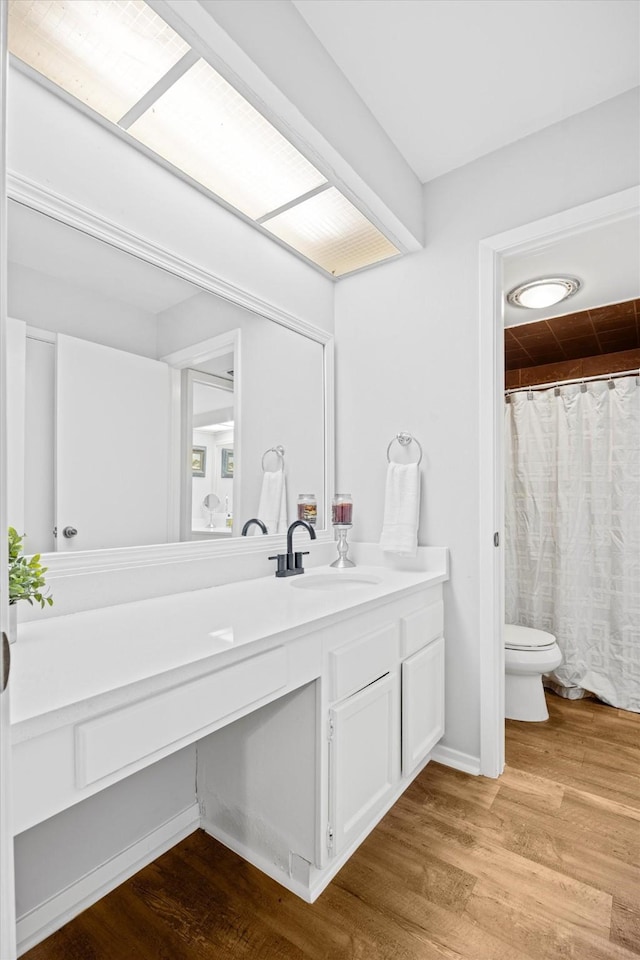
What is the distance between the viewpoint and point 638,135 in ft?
5.60

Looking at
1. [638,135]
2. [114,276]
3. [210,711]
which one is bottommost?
[210,711]

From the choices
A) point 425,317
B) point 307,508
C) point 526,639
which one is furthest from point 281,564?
point 526,639

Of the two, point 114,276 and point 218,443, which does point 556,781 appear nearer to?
point 218,443

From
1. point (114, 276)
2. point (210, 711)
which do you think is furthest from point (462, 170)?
point (210, 711)

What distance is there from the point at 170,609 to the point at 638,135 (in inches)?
86.5

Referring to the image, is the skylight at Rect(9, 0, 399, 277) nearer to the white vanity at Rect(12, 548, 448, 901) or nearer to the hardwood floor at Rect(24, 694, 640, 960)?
the white vanity at Rect(12, 548, 448, 901)

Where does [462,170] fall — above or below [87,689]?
above

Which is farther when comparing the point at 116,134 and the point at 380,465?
the point at 380,465

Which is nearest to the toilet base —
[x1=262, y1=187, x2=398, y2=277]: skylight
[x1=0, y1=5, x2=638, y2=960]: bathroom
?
[x1=0, y1=5, x2=638, y2=960]: bathroom

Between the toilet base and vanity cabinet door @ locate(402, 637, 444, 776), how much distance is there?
616 millimetres

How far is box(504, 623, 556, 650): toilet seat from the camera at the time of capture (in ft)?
7.99

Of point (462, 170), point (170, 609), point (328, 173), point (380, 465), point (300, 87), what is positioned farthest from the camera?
point (380, 465)

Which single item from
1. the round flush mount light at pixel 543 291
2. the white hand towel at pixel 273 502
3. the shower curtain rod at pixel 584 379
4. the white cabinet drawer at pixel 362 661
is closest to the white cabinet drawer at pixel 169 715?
the white cabinet drawer at pixel 362 661

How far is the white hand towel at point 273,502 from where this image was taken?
6.63ft
